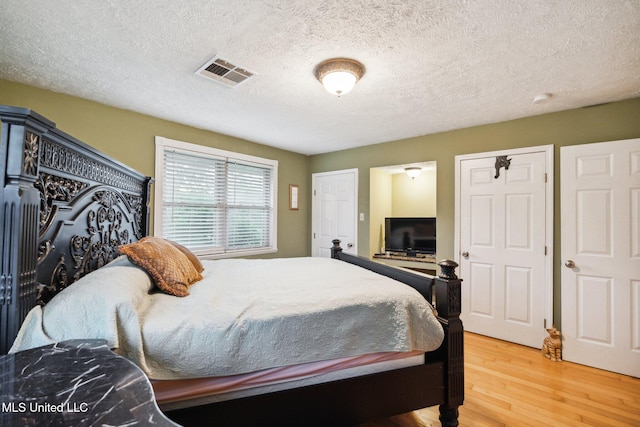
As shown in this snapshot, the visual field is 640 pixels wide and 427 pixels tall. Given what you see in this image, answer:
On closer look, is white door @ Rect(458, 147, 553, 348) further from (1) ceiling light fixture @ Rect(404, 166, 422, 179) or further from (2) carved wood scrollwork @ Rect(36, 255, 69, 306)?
(2) carved wood scrollwork @ Rect(36, 255, 69, 306)

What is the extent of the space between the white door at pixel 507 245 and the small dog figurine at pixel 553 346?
0.13m

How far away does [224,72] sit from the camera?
2180 millimetres

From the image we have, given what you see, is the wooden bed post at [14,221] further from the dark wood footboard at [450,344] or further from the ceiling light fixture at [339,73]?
the dark wood footboard at [450,344]

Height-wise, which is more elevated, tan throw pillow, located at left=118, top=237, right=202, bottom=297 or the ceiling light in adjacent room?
the ceiling light in adjacent room

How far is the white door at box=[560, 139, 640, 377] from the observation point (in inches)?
97.8

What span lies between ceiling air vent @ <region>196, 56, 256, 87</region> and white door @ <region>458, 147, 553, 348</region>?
2.72 m

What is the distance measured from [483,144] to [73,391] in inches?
154

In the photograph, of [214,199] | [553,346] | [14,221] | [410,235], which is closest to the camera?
[14,221]

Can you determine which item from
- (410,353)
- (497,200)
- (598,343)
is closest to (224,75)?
(410,353)

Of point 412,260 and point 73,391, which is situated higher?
point 73,391

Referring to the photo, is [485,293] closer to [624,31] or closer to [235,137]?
[624,31]

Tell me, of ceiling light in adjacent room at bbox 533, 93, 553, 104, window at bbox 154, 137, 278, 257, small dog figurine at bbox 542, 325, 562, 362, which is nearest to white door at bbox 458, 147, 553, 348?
small dog figurine at bbox 542, 325, 562, 362

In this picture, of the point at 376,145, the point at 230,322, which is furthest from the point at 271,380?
the point at 376,145

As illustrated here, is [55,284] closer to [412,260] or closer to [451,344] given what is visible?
[451,344]
